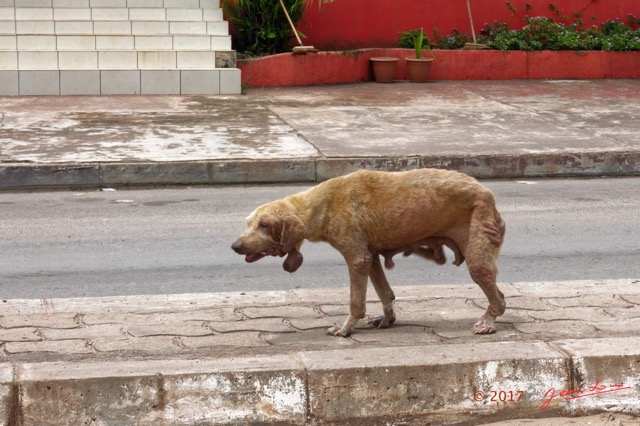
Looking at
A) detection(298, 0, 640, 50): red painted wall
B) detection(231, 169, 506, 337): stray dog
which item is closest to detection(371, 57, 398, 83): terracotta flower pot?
detection(298, 0, 640, 50): red painted wall

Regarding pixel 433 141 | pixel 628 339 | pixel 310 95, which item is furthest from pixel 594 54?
pixel 628 339

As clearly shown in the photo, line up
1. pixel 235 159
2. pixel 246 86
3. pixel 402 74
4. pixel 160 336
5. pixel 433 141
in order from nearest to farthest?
pixel 160 336 < pixel 235 159 < pixel 433 141 < pixel 246 86 < pixel 402 74

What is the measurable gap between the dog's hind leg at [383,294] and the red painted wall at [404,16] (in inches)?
487

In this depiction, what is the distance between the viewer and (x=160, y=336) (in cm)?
544

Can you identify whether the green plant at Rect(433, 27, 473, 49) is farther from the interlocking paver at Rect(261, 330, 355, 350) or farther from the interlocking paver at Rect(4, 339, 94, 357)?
the interlocking paver at Rect(4, 339, 94, 357)

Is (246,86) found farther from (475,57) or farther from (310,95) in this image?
(475,57)

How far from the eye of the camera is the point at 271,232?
17.3 feet

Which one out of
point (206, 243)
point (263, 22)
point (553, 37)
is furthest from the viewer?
point (553, 37)

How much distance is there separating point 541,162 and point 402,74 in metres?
6.45

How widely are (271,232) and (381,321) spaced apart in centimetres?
85

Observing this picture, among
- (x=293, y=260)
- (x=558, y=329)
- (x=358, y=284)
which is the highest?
(x=293, y=260)

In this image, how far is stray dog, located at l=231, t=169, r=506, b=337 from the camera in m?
5.39

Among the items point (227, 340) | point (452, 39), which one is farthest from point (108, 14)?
point (227, 340)

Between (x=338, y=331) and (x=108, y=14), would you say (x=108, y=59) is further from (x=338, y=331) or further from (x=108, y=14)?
(x=338, y=331)
